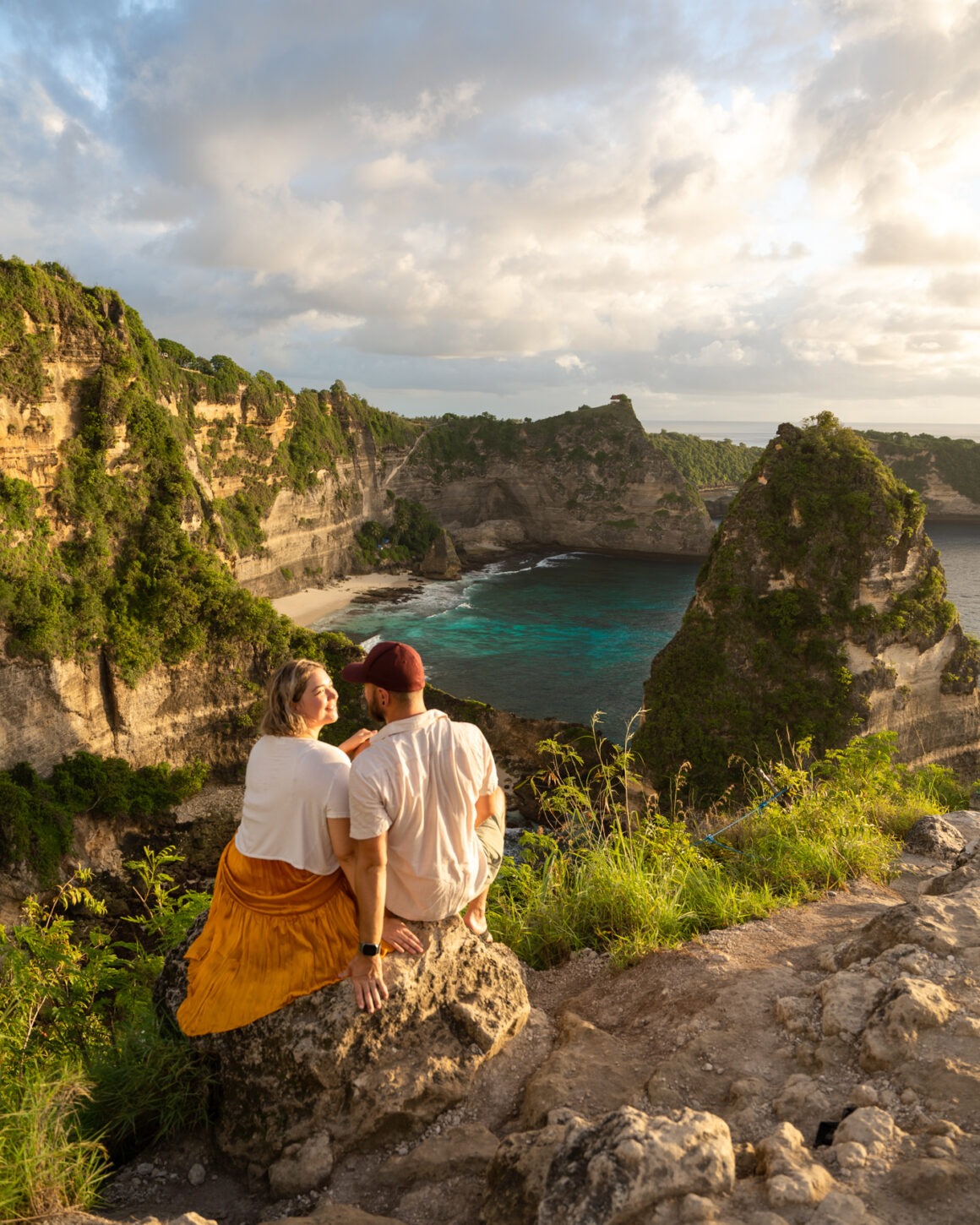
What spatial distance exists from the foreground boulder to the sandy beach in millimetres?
43089

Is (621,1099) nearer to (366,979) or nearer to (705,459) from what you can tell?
(366,979)

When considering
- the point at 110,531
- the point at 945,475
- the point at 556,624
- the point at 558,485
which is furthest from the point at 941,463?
the point at 110,531

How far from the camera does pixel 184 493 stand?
25078 mm

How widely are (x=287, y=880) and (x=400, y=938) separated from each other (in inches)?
A: 23.3

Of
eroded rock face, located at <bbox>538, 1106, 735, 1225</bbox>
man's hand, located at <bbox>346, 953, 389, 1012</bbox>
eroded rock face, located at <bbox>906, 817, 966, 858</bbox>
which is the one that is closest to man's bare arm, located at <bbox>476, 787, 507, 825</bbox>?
man's hand, located at <bbox>346, 953, 389, 1012</bbox>

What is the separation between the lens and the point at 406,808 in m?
3.26

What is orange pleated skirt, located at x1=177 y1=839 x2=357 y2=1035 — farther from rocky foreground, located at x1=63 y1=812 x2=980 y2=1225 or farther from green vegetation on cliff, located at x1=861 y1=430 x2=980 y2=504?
green vegetation on cliff, located at x1=861 y1=430 x2=980 y2=504

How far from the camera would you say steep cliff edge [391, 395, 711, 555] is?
69.9m

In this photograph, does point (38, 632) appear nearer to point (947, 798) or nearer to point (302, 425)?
point (947, 798)

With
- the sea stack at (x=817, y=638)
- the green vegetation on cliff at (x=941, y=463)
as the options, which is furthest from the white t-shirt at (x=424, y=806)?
the green vegetation on cliff at (x=941, y=463)

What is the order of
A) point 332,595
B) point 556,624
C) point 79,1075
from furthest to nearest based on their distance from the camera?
point 332,595 → point 556,624 → point 79,1075

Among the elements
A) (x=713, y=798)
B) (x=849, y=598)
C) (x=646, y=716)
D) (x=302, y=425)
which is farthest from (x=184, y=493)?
(x=302, y=425)

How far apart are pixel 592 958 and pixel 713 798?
61.7ft

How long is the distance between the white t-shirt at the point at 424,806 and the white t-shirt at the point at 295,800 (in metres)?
0.14
